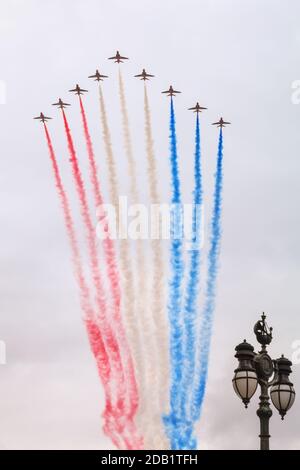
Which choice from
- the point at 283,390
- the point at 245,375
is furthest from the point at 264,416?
the point at 245,375

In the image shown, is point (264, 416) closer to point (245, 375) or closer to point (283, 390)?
point (283, 390)

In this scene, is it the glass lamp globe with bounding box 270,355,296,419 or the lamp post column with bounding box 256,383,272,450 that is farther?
the glass lamp globe with bounding box 270,355,296,419

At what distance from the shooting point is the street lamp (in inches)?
1250

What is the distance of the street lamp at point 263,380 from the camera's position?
31750 millimetres

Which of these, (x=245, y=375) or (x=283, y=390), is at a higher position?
(x=245, y=375)

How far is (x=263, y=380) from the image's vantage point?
32.9 meters

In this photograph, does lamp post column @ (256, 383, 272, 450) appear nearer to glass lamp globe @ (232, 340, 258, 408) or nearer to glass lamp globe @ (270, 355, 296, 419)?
glass lamp globe @ (270, 355, 296, 419)

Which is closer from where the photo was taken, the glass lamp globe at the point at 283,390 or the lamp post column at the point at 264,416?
the lamp post column at the point at 264,416

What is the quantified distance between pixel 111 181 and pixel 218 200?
7.54 metres

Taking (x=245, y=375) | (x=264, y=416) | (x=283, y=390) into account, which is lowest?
(x=264, y=416)

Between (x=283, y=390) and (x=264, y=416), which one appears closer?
(x=264, y=416)

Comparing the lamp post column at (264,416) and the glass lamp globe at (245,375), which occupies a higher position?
the glass lamp globe at (245,375)

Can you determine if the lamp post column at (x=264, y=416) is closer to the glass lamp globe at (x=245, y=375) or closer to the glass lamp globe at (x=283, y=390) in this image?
the glass lamp globe at (x=283, y=390)
